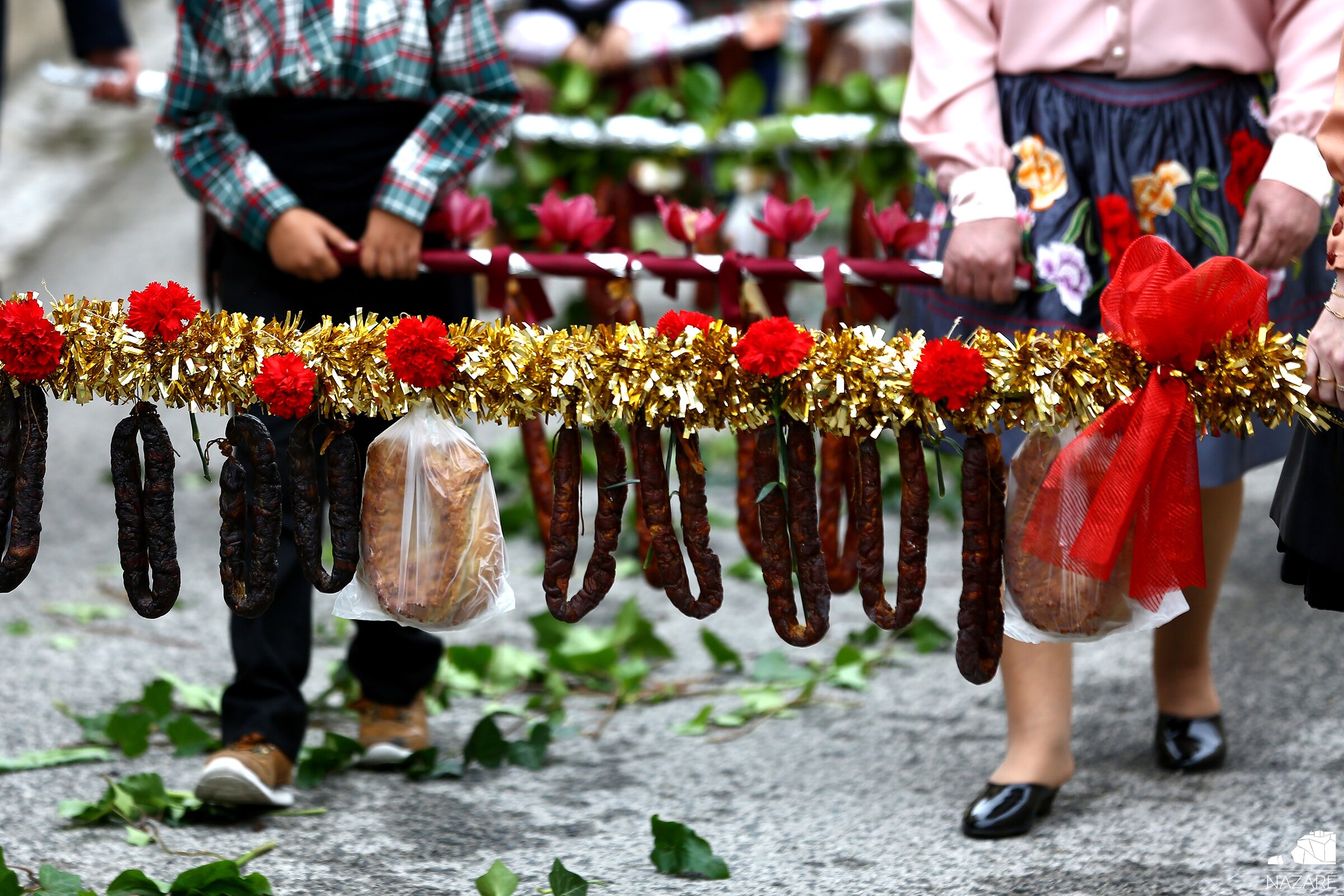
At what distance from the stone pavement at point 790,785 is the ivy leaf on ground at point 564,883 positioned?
0.40 feet

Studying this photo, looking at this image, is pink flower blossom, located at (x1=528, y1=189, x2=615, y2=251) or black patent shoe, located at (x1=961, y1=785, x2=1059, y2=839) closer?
black patent shoe, located at (x1=961, y1=785, x2=1059, y2=839)

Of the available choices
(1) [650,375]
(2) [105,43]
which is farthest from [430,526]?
(2) [105,43]

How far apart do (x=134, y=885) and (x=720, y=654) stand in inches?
57.3

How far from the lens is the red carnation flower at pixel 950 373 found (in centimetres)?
169

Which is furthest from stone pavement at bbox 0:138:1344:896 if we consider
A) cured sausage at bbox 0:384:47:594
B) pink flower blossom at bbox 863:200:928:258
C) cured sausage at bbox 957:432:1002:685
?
pink flower blossom at bbox 863:200:928:258

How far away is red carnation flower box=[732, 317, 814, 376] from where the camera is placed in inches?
68.6

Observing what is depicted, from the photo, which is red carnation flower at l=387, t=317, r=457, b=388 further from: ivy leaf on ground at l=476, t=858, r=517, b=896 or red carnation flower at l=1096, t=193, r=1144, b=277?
red carnation flower at l=1096, t=193, r=1144, b=277

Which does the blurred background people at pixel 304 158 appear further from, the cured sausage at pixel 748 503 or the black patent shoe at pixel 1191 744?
the black patent shoe at pixel 1191 744

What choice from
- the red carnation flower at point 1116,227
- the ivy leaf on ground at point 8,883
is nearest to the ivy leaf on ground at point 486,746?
the ivy leaf on ground at point 8,883

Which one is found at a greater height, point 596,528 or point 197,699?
point 596,528

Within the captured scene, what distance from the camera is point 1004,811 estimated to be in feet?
7.39

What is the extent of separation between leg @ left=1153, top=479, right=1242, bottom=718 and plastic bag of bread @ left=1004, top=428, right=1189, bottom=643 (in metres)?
0.60

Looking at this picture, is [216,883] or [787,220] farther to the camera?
A: [787,220]

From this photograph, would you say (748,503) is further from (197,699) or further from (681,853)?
(197,699)
